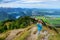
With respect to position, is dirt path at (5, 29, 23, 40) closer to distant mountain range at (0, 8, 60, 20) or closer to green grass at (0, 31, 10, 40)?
green grass at (0, 31, 10, 40)

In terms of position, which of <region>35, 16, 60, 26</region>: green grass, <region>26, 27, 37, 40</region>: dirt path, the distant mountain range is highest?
the distant mountain range

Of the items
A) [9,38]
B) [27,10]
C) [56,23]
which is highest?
[27,10]

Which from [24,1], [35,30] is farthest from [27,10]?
[35,30]

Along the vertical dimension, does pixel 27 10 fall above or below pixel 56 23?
above

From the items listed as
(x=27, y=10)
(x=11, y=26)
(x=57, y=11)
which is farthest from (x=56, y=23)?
(x=11, y=26)

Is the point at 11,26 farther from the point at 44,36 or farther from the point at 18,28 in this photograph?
the point at 44,36

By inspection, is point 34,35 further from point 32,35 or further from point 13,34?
point 13,34

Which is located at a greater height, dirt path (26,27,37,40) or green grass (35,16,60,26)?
green grass (35,16,60,26)

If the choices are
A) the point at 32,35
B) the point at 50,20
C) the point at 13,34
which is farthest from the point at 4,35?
the point at 50,20

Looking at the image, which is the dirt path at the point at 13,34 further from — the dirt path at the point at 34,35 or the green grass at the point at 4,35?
the dirt path at the point at 34,35

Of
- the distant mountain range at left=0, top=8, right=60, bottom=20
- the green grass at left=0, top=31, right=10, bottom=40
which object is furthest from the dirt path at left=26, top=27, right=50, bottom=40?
the green grass at left=0, top=31, right=10, bottom=40
